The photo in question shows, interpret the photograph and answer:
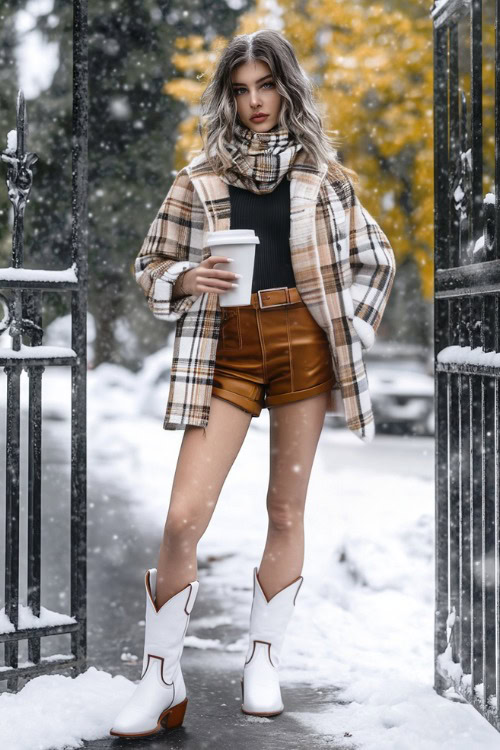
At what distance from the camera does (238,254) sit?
2.93 metres

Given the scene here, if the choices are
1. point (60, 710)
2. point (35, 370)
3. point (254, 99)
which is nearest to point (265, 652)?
point (60, 710)

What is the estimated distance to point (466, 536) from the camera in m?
3.39

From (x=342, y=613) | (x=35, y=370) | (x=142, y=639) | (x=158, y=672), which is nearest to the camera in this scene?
(x=158, y=672)

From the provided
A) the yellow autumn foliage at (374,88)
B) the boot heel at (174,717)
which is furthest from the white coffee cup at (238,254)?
the yellow autumn foliage at (374,88)

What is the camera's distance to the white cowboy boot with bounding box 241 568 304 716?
132 inches

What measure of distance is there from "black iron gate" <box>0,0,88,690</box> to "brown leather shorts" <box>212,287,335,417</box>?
68 centimetres

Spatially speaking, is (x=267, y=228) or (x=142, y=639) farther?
(x=142, y=639)

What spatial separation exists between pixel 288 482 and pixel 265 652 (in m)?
0.59

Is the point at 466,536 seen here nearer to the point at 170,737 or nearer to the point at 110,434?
the point at 170,737

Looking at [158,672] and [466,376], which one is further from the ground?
[466,376]

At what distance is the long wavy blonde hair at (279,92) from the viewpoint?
3.22 metres

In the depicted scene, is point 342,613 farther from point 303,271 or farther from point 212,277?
point 212,277

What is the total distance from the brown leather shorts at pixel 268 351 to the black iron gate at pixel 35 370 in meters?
0.68

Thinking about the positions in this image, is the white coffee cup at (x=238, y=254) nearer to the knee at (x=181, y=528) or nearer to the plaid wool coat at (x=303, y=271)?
the plaid wool coat at (x=303, y=271)
